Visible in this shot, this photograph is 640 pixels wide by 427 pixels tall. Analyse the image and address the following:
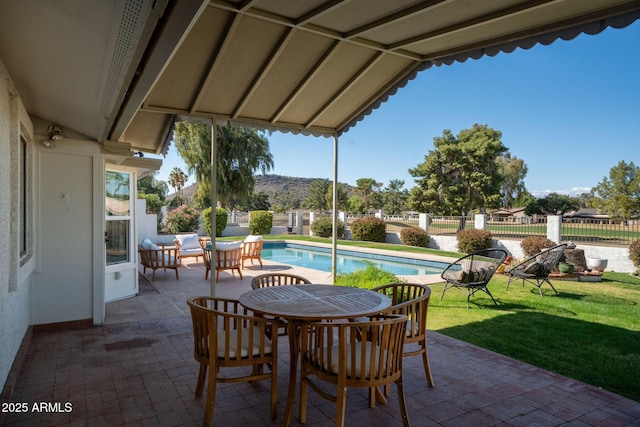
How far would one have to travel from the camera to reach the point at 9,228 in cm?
332

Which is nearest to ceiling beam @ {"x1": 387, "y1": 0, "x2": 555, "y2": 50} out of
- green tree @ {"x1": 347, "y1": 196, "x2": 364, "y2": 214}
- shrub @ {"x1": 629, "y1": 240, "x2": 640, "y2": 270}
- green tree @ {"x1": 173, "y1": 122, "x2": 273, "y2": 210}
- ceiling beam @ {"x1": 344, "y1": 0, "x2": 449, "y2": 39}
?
ceiling beam @ {"x1": 344, "y1": 0, "x2": 449, "y2": 39}

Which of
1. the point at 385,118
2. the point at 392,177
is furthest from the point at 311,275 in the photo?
the point at 392,177

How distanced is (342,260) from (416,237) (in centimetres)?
403

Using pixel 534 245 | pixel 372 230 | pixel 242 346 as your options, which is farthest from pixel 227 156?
pixel 242 346

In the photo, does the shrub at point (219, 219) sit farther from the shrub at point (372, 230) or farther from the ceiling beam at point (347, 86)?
the ceiling beam at point (347, 86)

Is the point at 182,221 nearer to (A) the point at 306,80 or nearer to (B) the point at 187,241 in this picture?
(B) the point at 187,241

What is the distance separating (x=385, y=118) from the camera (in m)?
52.7

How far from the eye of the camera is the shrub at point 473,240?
549 inches

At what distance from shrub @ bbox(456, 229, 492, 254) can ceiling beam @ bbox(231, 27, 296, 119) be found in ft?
36.0

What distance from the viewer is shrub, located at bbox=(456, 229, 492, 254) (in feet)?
45.7

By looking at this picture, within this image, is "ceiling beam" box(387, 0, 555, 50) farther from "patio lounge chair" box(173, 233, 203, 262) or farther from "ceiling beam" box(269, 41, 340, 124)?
"patio lounge chair" box(173, 233, 203, 262)

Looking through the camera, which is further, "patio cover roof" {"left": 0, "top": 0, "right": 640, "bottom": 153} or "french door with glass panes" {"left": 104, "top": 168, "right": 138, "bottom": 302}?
"french door with glass panes" {"left": 104, "top": 168, "right": 138, "bottom": 302}

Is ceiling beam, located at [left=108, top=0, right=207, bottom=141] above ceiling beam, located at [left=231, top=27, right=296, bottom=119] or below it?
below

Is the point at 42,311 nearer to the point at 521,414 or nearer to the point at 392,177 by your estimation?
the point at 521,414
